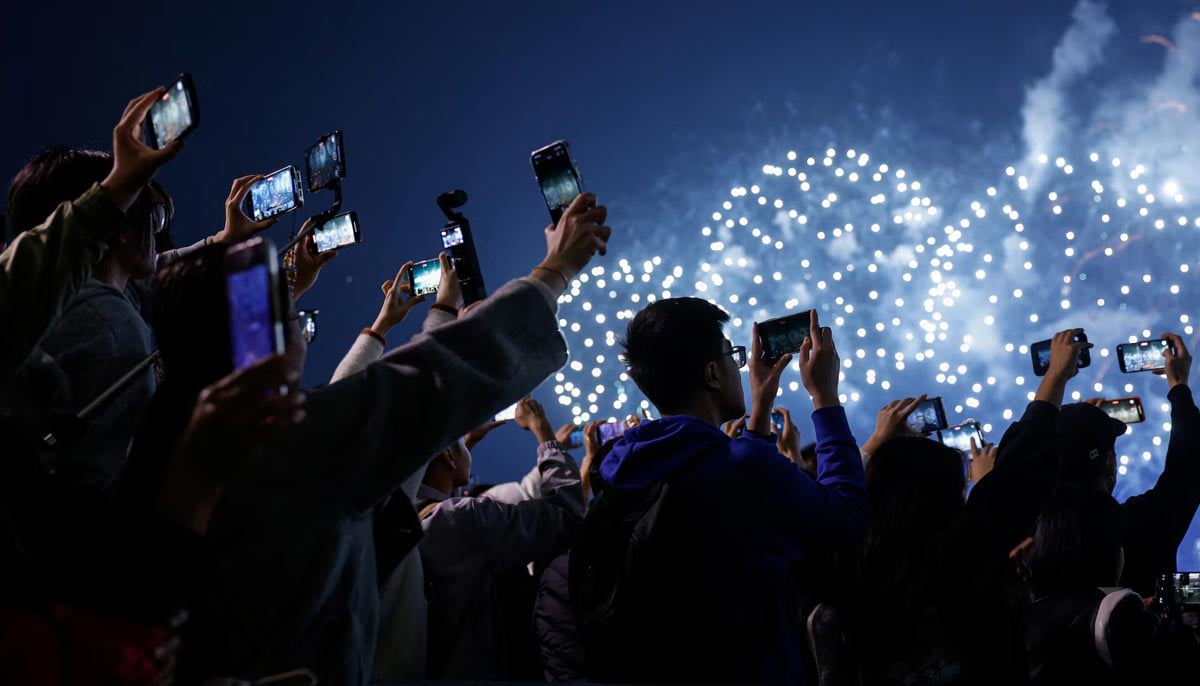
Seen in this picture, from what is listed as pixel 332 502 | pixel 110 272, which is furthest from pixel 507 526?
pixel 332 502

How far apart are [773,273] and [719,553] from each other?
26.6 feet

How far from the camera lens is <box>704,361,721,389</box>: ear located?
2.15 m

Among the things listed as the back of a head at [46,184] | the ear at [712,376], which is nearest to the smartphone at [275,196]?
the back of a head at [46,184]

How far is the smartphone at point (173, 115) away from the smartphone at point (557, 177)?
0.60 m

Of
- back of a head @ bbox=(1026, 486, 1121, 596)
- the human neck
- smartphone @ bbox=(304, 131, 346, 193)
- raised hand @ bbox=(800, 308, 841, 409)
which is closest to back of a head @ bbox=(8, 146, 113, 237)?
the human neck

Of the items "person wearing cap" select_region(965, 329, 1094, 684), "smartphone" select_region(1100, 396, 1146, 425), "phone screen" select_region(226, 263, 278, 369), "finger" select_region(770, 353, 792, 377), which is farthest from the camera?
"smartphone" select_region(1100, 396, 1146, 425)

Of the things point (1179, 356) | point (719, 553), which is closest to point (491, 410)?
point (719, 553)

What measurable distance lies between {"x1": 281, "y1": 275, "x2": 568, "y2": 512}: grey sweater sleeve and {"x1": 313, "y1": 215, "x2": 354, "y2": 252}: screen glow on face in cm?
136

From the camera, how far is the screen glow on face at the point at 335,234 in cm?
254

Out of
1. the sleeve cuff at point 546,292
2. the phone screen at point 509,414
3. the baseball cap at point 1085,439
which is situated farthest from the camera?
the phone screen at point 509,414

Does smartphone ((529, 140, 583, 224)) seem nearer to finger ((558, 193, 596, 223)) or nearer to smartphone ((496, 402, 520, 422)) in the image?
finger ((558, 193, 596, 223))

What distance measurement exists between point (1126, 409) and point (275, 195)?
354 centimetres

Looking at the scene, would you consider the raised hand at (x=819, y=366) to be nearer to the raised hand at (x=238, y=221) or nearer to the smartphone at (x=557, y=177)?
the smartphone at (x=557, y=177)

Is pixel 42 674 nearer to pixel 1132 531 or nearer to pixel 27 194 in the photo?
pixel 27 194
